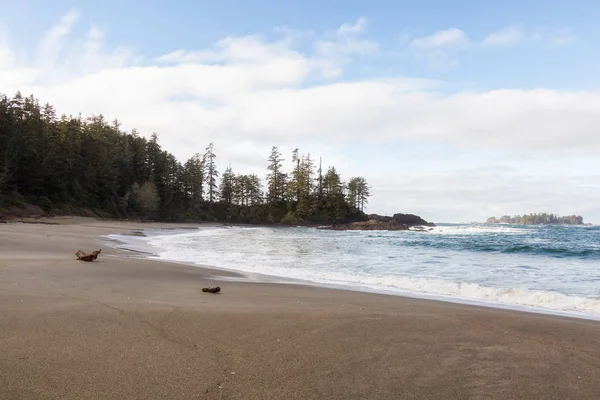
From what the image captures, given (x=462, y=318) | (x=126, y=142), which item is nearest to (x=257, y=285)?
(x=462, y=318)

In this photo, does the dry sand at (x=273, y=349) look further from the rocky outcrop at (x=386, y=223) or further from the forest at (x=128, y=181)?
the rocky outcrop at (x=386, y=223)

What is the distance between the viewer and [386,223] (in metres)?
65.6

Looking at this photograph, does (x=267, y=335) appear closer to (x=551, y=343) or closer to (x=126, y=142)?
(x=551, y=343)

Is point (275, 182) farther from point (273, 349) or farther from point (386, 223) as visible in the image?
point (273, 349)

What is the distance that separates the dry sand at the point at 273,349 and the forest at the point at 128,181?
3406 cm

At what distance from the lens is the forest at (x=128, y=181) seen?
43.3 m

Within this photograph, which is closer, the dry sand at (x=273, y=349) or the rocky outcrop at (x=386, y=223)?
the dry sand at (x=273, y=349)

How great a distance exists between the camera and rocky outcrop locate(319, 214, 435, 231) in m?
61.8

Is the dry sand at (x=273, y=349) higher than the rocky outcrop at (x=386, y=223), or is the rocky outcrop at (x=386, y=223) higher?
the rocky outcrop at (x=386, y=223)

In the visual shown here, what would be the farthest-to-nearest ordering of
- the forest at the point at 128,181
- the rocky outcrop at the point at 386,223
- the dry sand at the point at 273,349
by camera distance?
1. the rocky outcrop at the point at 386,223
2. the forest at the point at 128,181
3. the dry sand at the point at 273,349

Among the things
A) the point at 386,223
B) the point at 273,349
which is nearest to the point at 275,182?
the point at 386,223

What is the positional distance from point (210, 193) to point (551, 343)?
83.7 meters

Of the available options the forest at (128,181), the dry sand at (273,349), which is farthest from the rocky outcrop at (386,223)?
the dry sand at (273,349)

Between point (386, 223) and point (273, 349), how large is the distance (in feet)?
208
